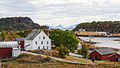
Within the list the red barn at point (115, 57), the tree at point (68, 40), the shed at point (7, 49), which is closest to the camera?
the shed at point (7, 49)

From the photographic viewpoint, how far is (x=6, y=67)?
102 feet

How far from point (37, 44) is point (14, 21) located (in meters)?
136

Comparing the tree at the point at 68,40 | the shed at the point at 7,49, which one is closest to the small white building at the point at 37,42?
the tree at the point at 68,40

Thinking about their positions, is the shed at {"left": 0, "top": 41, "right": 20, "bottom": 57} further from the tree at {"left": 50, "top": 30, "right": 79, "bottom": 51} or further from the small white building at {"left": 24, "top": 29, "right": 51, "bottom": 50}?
the tree at {"left": 50, "top": 30, "right": 79, "bottom": 51}

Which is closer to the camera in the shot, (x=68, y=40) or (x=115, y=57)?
(x=115, y=57)

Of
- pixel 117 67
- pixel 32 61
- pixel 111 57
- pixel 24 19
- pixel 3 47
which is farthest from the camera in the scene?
pixel 24 19

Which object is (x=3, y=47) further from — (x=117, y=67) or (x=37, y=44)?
(x=117, y=67)

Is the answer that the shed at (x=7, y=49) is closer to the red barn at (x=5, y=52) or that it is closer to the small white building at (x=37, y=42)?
the red barn at (x=5, y=52)

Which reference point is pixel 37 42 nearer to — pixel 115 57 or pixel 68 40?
pixel 68 40

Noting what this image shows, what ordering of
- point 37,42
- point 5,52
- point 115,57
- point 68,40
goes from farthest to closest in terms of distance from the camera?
point 68,40 → point 37,42 → point 115,57 → point 5,52

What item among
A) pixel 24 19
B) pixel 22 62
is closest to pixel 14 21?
pixel 24 19

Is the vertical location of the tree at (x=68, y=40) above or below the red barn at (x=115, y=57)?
above

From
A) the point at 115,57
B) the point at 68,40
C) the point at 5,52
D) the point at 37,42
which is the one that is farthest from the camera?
the point at 68,40

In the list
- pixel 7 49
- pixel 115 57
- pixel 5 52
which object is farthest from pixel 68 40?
pixel 5 52
